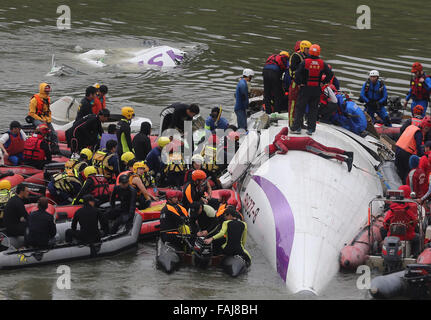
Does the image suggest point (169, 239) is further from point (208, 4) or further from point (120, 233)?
point (208, 4)

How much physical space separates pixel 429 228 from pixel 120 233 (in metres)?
5.32

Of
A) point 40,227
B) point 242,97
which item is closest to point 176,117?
point 242,97

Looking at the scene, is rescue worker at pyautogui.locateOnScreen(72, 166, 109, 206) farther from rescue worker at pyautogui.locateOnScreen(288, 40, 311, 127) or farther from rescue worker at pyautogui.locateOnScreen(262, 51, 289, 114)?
rescue worker at pyautogui.locateOnScreen(262, 51, 289, 114)

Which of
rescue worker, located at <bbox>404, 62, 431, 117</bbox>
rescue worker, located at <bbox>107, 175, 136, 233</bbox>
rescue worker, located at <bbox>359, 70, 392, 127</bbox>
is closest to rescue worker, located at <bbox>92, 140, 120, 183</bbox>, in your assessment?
rescue worker, located at <bbox>107, 175, 136, 233</bbox>

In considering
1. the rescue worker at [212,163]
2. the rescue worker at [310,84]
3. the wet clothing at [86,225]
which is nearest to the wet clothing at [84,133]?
the rescue worker at [212,163]

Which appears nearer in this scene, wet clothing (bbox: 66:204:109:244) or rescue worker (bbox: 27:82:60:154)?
wet clothing (bbox: 66:204:109:244)

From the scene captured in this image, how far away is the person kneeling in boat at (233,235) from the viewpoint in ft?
44.4

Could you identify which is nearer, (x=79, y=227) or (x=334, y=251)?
(x=334, y=251)

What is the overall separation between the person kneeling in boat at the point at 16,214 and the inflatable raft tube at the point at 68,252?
0.38 metres

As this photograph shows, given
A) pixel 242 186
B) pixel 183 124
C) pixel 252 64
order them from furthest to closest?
pixel 252 64
pixel 183 124
pixel 242 186

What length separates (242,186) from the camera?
1612cm

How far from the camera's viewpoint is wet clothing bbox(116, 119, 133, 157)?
17016mm

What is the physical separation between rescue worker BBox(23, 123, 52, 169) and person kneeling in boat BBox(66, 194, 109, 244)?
340 cm
